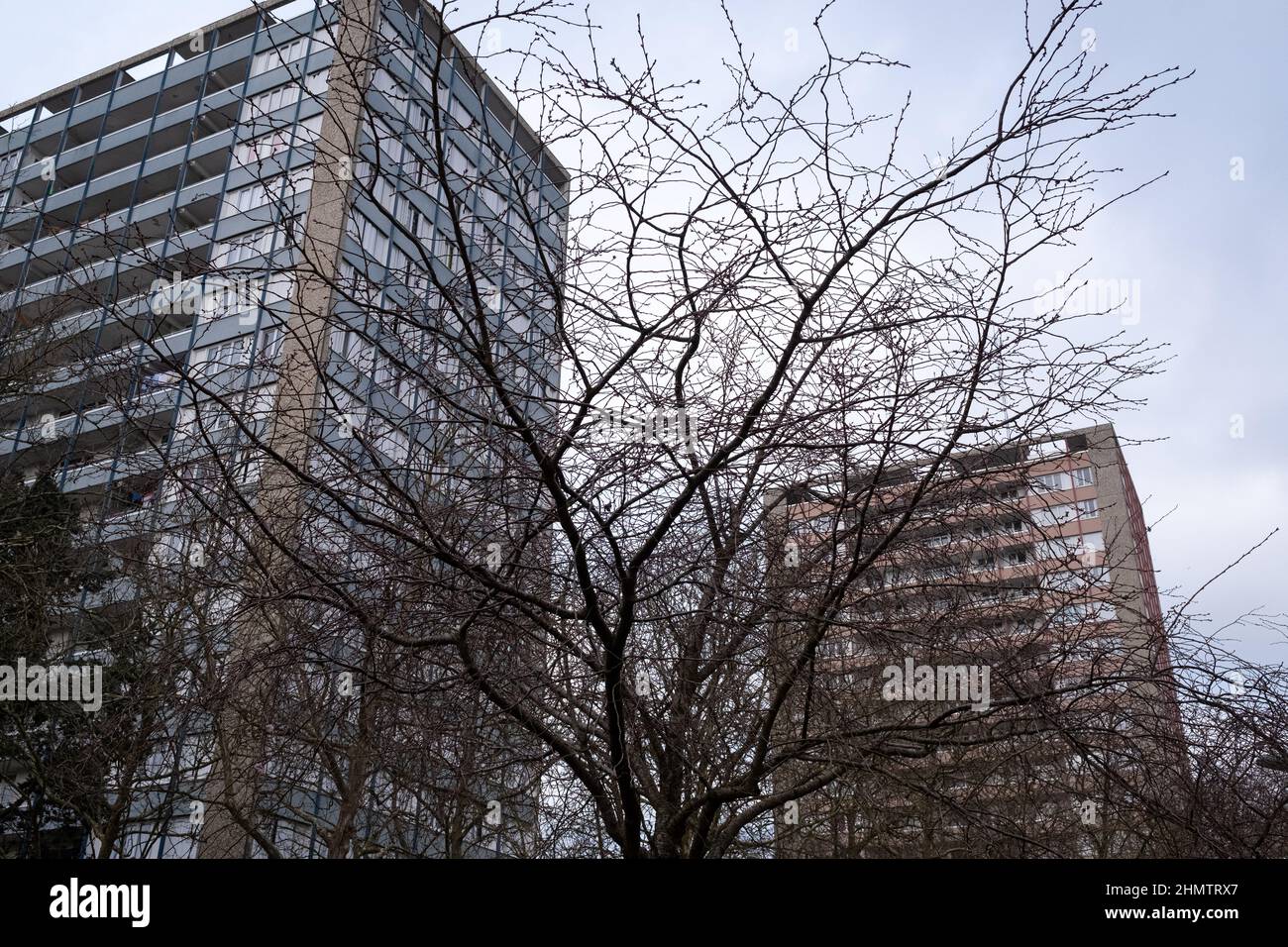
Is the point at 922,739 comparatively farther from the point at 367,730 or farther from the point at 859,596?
the point at 367,730

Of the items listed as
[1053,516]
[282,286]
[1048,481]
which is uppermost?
[282,286]

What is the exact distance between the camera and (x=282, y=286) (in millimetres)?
24500

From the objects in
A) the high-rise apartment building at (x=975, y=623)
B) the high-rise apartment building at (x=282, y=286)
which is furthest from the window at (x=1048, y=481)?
the high-rise apartment building at (x=282, y=286)

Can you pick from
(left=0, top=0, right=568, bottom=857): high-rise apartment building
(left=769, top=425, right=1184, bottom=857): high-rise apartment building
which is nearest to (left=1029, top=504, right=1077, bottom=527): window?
(left=769, top=425, right=1184, bottom=857): high-rise apartment building

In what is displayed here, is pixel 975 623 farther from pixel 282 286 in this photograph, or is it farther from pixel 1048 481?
pixel 282 286

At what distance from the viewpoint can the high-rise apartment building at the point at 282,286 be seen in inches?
161

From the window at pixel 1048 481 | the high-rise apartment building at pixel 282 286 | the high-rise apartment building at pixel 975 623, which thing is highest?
the high-rise apartment building at pixel 282 286

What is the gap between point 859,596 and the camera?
4.74 m

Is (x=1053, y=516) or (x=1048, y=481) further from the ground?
(x=1048, y=481)

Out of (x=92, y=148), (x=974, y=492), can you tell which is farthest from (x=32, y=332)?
(x=92, y=148)

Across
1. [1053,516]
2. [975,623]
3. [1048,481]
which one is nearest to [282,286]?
[1048,481]

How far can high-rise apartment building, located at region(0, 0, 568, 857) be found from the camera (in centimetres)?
408

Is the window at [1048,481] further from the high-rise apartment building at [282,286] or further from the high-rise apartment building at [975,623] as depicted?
the high-rise apartment building at [282,286]
